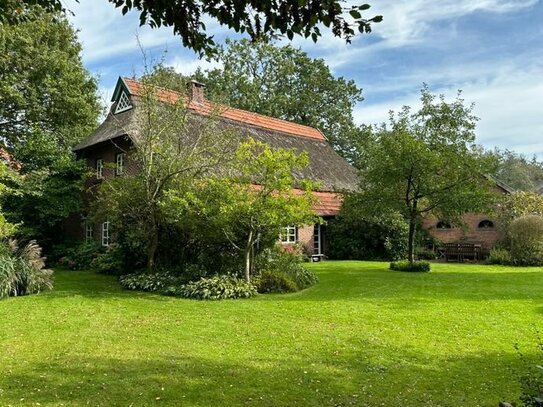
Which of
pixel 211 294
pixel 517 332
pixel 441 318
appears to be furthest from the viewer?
pixel 211 294

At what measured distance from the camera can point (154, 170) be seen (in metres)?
14.4

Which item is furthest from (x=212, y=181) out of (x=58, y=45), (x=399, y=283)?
(x=58, y=45)

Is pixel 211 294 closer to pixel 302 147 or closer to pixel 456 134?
pixel 456 134

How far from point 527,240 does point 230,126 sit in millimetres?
15165

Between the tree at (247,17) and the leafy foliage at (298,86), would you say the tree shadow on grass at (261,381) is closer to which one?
the tree at (247,17)

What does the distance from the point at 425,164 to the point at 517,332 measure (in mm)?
9355

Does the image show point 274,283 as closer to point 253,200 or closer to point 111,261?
point 253,200

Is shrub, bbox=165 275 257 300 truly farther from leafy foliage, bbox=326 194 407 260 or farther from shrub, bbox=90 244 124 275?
leafy foliage, bbox=326 194 407 260

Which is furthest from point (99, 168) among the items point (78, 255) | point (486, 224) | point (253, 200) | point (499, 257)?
point (486, 224)

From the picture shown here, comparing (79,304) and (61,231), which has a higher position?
(61,231)

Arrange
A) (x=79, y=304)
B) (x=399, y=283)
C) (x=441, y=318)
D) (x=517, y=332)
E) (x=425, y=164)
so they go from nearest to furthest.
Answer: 1. (x=517, y=332)
2. (x=441, y=318)
3. (x=79, y=304)
4. (x=399, y=283)
5. (x=425, y=164)

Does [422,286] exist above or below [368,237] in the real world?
below

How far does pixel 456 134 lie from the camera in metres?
18.0

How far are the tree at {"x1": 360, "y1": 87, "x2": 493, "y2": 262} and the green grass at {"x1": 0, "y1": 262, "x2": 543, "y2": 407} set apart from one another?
4.97 meters
